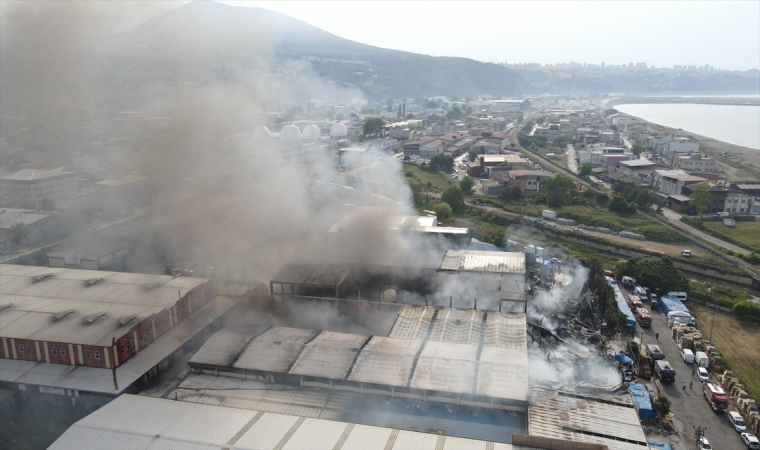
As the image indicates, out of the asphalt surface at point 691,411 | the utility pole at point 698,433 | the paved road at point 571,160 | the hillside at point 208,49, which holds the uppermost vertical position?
the hillside at point 208,49

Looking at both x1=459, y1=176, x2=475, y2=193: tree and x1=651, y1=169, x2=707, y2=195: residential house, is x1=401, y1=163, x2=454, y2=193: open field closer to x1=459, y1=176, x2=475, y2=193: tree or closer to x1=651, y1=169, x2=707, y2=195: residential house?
x1=459, y1=176, x2=475, y2=193: tree

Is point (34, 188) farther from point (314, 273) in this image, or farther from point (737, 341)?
point (737, 341)

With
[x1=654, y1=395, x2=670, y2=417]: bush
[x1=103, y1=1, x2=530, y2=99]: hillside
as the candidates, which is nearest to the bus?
[x1=654, y1=395, x2=670, y2=417]: bush

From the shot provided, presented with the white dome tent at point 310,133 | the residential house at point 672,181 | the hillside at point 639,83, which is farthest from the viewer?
the hillside at point 639,83

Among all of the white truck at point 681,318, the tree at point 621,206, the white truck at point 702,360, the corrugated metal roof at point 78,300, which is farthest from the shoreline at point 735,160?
the corrugated metal roof at point 78,300

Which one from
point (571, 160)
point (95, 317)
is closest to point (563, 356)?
point (95, 317)

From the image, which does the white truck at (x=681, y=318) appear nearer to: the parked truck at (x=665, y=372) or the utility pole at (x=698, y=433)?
the parked truck at (x=665, y=372)
